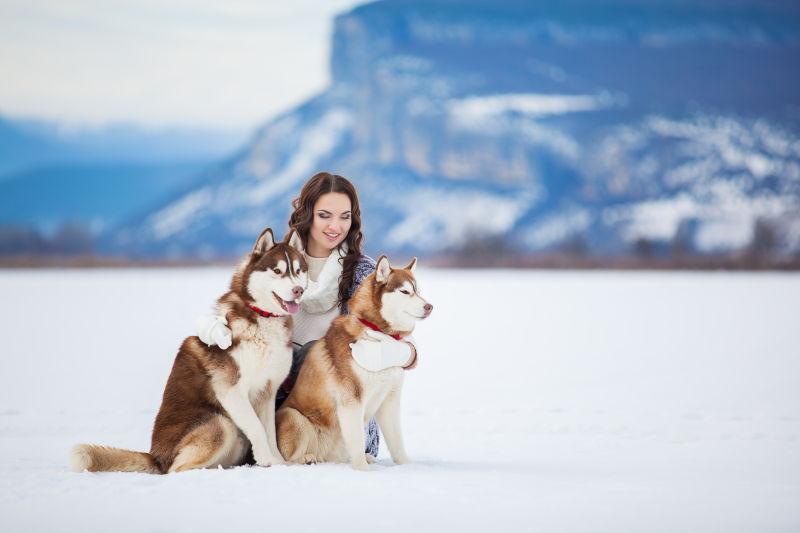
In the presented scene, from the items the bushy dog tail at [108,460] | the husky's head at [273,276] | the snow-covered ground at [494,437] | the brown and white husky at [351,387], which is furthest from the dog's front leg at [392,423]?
the bushy dog tail at [108,460]

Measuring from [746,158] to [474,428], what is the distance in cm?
13691

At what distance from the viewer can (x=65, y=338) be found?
17.7 meters

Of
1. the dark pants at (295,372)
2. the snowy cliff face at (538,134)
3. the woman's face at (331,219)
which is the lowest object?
the dark pants at (295,372)

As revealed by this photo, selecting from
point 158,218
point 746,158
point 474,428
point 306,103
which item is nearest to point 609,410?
point 474,428

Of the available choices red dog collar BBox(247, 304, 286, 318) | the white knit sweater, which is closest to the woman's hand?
red dog collar BBox(247, 304, 286, 318)

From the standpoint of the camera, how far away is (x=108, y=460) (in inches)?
238

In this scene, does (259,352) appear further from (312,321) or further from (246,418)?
(312,321)

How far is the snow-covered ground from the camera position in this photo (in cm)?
530

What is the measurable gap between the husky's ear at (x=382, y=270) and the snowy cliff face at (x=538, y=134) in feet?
311

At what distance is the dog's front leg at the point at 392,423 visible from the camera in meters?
6.44

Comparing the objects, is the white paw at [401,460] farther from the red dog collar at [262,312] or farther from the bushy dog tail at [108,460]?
the bushy dog tail at [108,460]

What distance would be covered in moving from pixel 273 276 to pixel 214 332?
539 mm

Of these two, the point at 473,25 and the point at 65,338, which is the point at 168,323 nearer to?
the point at 65,338

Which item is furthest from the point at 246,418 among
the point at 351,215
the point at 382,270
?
Result: the point at 351,215
